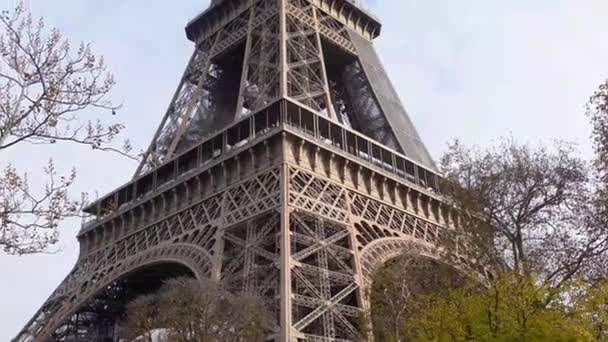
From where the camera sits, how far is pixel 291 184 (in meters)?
25.4

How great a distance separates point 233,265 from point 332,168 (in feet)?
21.6

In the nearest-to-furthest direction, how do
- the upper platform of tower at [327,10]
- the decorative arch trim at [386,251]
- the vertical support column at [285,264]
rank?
the vertical support column at [285,264]
the decorative arch trim at [386,251]
the upper platform of tower at [327,10]

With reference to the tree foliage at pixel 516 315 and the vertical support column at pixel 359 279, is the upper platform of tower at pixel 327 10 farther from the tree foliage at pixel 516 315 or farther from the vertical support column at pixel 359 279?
the tree foliage at pixel 516 315

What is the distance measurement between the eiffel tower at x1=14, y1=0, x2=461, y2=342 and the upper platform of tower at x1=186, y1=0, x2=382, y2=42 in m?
0.10

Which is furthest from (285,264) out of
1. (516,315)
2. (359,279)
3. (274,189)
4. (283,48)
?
(283,48)

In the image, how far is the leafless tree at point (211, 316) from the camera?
1886 centimetres

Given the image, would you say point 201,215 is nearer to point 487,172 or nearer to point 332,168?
point 332,168

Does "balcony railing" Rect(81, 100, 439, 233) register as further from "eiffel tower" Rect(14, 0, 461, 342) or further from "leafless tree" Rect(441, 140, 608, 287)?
"leafless tree" Rect(441, 140, 608, 287)

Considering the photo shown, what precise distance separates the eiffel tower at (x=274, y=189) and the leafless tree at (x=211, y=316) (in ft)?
4.88

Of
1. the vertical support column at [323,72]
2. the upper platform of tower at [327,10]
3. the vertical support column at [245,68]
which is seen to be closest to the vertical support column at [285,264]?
the vertical support column at [323,72]

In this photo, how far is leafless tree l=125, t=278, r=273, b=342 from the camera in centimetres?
1886

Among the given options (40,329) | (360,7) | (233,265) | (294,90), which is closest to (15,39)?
(233,265)

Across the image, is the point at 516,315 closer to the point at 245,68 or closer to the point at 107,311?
the point at 245,68

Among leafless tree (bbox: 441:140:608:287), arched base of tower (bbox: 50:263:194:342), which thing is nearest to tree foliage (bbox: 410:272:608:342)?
leafless tree (bbox: 441:140:608:287)
